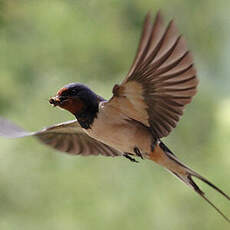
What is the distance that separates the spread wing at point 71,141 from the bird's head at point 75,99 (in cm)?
35

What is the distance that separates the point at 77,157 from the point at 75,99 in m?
1.88

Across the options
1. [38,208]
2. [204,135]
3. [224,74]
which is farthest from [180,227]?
[224,74]

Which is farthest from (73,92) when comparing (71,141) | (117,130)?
(71,141)

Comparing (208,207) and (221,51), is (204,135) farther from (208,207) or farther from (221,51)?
(221,51)

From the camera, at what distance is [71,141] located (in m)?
2.29

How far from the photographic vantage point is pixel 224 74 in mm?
4219

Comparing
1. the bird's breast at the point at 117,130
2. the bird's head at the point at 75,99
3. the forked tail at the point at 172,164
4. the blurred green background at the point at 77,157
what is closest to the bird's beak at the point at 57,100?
the bird's head at the point at 75,99

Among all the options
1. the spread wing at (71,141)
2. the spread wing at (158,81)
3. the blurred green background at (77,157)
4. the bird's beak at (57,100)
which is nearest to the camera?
the spread wing at (158,81)

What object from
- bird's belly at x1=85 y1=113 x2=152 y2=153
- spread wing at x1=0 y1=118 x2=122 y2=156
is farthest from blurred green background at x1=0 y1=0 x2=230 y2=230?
bird's belly at x1=85 y1=113 x2=152 y2=153

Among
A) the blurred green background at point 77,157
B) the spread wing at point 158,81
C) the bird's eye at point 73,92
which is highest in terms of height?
the spread wing at point 158,81

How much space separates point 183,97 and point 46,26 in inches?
99.0

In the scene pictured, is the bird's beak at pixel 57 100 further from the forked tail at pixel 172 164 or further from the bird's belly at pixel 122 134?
the forked tail at pixel 172 164

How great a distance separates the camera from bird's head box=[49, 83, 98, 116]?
68.3 inches

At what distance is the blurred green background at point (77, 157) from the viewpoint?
352cm
